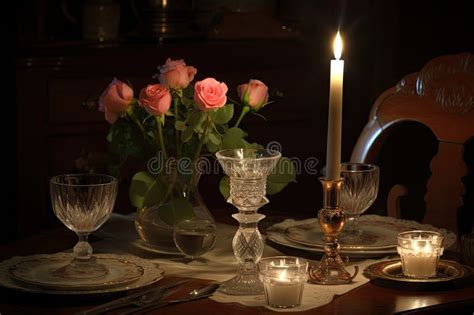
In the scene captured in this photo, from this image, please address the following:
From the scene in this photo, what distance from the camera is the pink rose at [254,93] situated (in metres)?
1.63

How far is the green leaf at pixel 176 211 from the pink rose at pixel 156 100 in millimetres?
139

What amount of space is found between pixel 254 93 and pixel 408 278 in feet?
1.28

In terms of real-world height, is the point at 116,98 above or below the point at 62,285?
above

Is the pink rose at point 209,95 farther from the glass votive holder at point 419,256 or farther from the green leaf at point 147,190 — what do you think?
the glass votive holder at point 419,256

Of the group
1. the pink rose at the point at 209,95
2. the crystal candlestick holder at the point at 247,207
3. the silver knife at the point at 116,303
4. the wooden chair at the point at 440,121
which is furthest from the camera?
the wooden chair at the point at 440,121

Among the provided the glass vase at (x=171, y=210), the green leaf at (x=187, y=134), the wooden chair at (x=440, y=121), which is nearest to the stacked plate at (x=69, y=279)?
the glass vase at (x=171, y=210)

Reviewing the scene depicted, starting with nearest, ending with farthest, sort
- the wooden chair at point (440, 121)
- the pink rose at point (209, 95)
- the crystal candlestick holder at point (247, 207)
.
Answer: the crystal candlestick holder at point (247, 207) → the pink rose at point (209, 95) → the wooden chair at point (440, 121)

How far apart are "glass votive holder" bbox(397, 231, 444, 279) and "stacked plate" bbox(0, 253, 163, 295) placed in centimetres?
34

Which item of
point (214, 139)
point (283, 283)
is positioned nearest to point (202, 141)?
point (214, 139)

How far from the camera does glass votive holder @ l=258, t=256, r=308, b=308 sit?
132 cm

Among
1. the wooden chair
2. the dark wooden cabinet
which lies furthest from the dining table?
the dark wooden cabinet

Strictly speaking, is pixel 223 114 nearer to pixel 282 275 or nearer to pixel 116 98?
pixel 116 98

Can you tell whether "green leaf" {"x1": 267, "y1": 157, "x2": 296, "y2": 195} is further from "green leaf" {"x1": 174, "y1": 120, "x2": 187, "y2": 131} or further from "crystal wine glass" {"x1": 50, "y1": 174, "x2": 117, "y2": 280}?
"crystal wine glass" {"x1": 50, "y1": 174, "x2": 117, "y2": 280}

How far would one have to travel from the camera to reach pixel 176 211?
157cm
